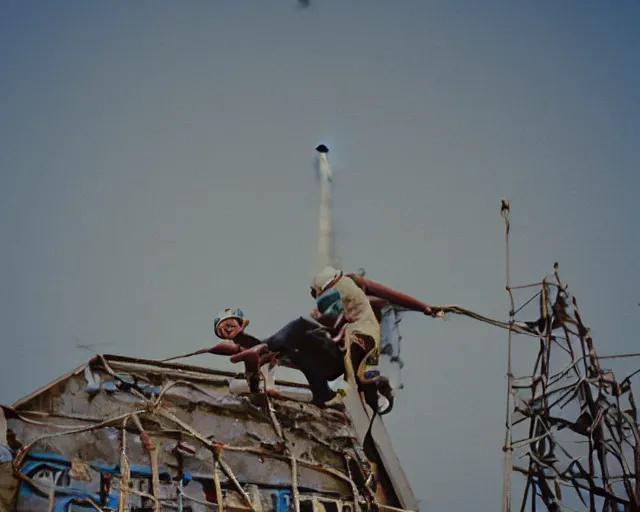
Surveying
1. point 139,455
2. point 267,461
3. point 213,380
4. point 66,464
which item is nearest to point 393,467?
point 267,461

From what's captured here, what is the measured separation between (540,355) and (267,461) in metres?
6.59

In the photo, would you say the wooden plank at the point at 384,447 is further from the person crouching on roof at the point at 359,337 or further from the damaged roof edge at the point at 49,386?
the damaged roof edge at the point at 49,386

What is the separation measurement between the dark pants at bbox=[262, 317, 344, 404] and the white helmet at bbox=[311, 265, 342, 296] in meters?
1.46

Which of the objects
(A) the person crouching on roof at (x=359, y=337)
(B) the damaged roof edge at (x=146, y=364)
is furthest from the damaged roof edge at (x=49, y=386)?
(A) the person crouching on roof at (x=359, y=337)

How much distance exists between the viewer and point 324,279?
52.9ft

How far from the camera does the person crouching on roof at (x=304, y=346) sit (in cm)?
1439

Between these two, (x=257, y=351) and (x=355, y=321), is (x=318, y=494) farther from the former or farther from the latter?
(x=355, y=321)

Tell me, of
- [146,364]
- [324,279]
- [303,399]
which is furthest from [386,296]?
[146,364]

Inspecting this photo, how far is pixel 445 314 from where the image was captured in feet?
56.5

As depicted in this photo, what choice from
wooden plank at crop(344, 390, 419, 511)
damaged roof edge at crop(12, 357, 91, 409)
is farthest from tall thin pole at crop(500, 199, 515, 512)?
damaged roof edge at crop(12, 357, 91, 409)

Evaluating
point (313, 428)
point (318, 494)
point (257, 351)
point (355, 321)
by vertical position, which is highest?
point (355, 321)

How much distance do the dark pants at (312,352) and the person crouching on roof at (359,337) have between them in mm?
278

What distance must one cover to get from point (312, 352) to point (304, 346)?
212 mm

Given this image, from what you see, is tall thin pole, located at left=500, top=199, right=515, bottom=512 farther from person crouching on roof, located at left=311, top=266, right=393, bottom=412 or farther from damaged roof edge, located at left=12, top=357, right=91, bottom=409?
damaged roof edge, located at left=12, top=357, right=91, bottom=409
